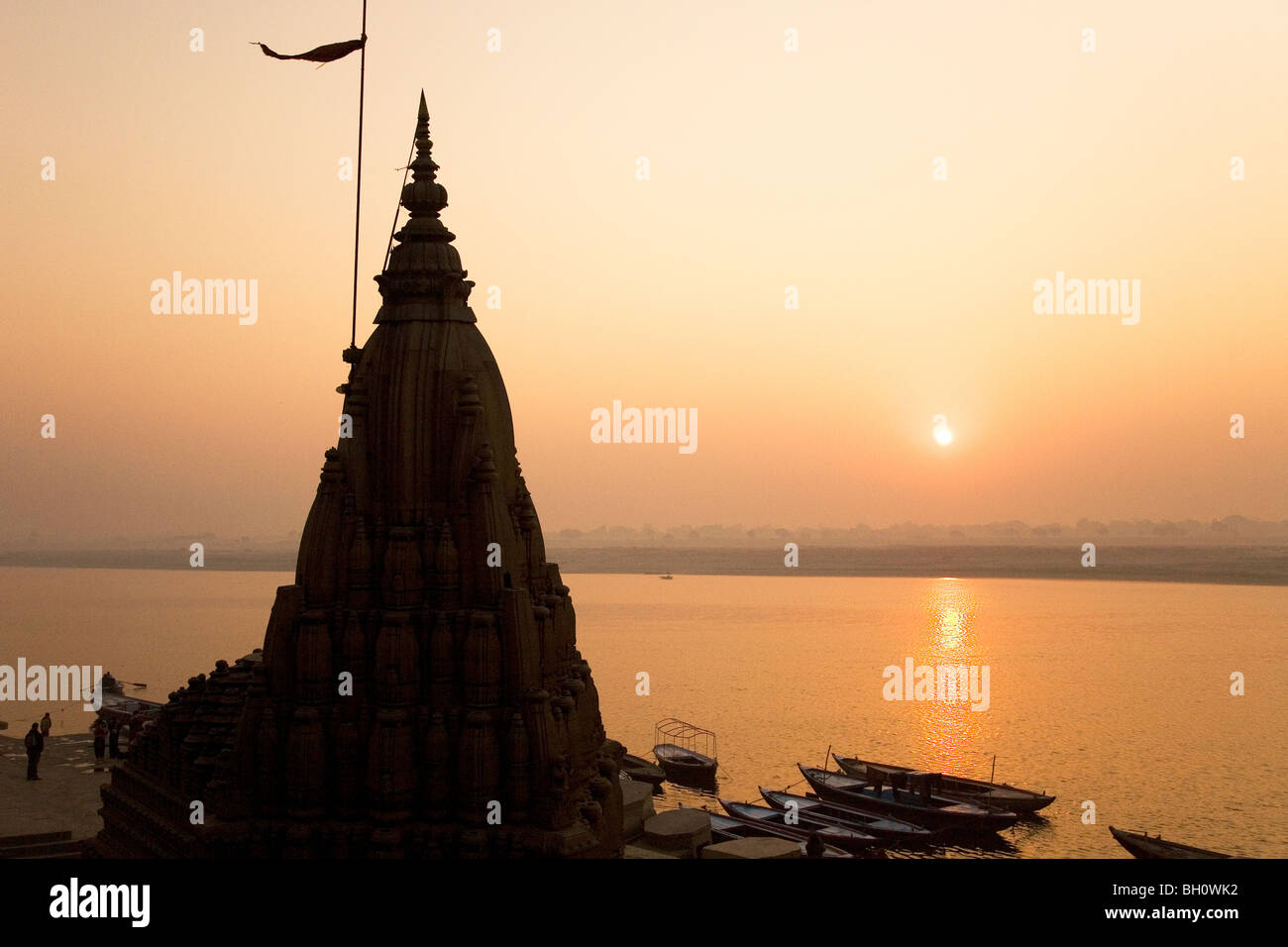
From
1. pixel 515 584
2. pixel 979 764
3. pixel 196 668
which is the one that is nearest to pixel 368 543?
pixel 515 584

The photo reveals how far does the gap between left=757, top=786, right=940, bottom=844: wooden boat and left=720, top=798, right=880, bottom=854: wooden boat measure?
1.88 ft

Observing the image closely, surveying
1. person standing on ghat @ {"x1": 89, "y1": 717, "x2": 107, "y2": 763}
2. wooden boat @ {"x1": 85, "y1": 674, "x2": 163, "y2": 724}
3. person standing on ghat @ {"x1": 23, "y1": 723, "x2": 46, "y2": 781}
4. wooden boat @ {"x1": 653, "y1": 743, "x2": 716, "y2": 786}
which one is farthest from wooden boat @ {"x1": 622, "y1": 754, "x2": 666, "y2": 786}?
person standing on ghat @ {"x1": 23, "y1": 723, "x2": 46, "y2": 781}

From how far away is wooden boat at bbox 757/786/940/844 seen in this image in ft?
170

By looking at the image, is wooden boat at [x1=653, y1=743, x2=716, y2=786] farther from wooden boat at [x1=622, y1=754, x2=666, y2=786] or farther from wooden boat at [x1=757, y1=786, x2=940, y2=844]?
wooden boat at [x1=757, y1=786, x2=940, y2=844]

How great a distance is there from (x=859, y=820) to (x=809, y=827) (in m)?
3.36

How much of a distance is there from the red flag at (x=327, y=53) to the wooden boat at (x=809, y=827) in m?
37.2

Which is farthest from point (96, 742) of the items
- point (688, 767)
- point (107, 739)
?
point (688, 767)

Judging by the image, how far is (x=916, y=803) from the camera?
182ft

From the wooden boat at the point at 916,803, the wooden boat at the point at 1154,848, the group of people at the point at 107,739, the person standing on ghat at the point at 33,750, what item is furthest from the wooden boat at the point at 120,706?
the wooden boat at the point at 1154,848

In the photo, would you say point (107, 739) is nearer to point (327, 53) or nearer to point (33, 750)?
point (33, 750)

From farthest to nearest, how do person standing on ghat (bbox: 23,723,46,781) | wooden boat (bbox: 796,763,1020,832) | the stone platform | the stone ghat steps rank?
wooden boat (bbox: 796,763,1020,832)
person standing on ghat (bbox: 23,723,46,781)
the stone platform
the stone ghat steps

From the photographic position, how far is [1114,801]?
201 feet

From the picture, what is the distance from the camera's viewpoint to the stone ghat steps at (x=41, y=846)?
29234 mm

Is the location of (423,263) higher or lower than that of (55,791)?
higher
